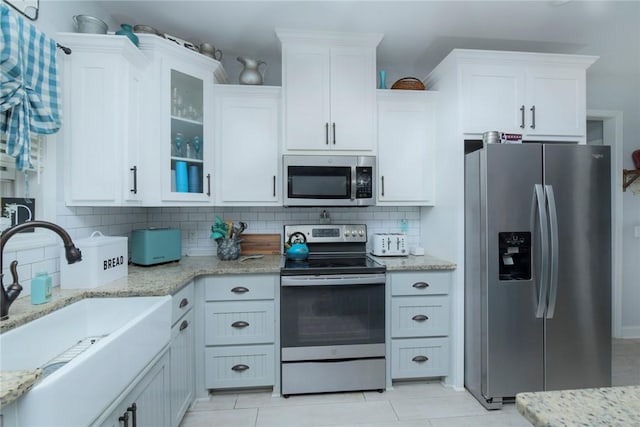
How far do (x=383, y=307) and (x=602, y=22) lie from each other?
2611mm

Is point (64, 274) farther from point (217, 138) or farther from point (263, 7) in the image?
point (263, 7)

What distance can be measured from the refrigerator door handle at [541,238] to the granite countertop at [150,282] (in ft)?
1.69

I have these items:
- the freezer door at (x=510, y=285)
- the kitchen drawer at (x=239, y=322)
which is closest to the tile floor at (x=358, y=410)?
the freezer door at (x=510, y=285)

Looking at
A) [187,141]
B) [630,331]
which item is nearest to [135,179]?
[187,141]

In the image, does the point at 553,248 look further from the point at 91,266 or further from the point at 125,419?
the point at 91,266

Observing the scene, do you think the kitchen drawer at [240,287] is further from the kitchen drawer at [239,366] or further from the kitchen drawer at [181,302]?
the kitchen drawer at [239,366]

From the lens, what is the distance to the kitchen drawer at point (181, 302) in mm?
1649

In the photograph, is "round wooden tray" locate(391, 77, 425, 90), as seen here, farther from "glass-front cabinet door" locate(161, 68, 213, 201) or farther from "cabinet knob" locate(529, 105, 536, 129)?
"glass-front cabinet door" locate(161, 68, 213, 201)

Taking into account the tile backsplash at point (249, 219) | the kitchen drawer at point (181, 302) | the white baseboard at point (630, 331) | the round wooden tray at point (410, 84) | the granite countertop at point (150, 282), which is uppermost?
the round wooden tray at point (410, 84)

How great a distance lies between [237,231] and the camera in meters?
2.44

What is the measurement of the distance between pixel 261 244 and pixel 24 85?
176 centimetres

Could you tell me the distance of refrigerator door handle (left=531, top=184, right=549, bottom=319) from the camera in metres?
1.89

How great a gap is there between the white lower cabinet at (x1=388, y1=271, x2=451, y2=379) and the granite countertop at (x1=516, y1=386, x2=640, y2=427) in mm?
1495

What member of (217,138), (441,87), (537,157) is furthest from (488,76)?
(217,138)
